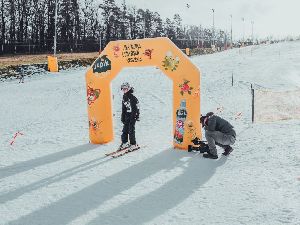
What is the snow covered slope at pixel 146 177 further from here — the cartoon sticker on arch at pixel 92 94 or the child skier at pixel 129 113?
the cartoon sticker on arch at pixel 92 94

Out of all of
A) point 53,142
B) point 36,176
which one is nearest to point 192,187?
point 36,176

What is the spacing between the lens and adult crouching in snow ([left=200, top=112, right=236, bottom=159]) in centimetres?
845

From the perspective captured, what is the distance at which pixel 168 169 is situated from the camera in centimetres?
782

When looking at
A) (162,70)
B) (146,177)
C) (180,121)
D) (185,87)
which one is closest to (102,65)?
(162,70)

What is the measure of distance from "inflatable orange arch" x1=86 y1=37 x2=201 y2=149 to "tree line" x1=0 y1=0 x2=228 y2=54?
37.8 metres

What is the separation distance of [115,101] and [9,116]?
16.3 feet

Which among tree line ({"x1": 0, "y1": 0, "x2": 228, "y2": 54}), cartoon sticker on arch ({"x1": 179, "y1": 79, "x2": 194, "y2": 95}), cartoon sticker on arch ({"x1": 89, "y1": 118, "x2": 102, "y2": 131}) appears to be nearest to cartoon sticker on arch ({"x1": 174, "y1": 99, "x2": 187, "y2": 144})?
cartoon sticker on arch ({"x1": 179, "y1": 79, "x2": 194, "y2": 95})

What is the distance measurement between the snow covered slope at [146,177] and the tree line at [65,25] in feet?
121

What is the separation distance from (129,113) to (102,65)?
163 cm

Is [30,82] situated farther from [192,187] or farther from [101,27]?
[101,27]

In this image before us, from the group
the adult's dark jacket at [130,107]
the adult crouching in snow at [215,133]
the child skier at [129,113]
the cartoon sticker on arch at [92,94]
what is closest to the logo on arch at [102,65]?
the cartoon sticker on arch at [92,94]

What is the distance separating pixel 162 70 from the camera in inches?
364

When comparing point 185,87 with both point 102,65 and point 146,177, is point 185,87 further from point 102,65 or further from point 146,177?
point 146,177

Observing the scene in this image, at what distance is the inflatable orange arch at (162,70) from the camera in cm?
908
